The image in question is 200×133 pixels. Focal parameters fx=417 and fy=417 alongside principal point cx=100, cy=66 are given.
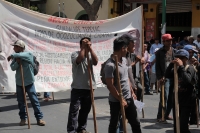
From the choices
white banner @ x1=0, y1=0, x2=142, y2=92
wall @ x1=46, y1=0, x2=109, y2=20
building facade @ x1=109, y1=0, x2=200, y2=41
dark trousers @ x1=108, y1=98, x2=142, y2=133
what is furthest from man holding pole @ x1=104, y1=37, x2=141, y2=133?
wall @ x1=46, y1=0, x2=109, y2=20

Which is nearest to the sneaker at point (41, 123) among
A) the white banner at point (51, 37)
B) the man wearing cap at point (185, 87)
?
the white banner at point (51, 37)

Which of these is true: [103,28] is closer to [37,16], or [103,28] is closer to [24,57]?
[37,16]

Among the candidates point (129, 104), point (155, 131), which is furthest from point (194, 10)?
point (129, 104)

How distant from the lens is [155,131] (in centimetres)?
783

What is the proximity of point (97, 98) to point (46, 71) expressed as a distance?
2.30 meters

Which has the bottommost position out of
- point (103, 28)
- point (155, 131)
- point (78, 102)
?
point (155, 131)

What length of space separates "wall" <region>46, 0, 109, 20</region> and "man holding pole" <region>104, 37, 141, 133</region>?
60.6ft

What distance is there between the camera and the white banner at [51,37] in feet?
30.0

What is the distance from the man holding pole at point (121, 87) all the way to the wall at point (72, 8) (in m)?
18.5

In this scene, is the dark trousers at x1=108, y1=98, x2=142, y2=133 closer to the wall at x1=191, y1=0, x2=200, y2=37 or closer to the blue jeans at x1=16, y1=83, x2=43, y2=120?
the blue jeans at x1=16, y1=83, x2=43, y2=120

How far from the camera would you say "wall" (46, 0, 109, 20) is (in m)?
24.2

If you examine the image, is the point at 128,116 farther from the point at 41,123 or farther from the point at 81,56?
the point at 41,123

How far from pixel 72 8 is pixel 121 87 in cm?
2073

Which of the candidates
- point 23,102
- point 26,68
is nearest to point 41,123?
point 23,102
